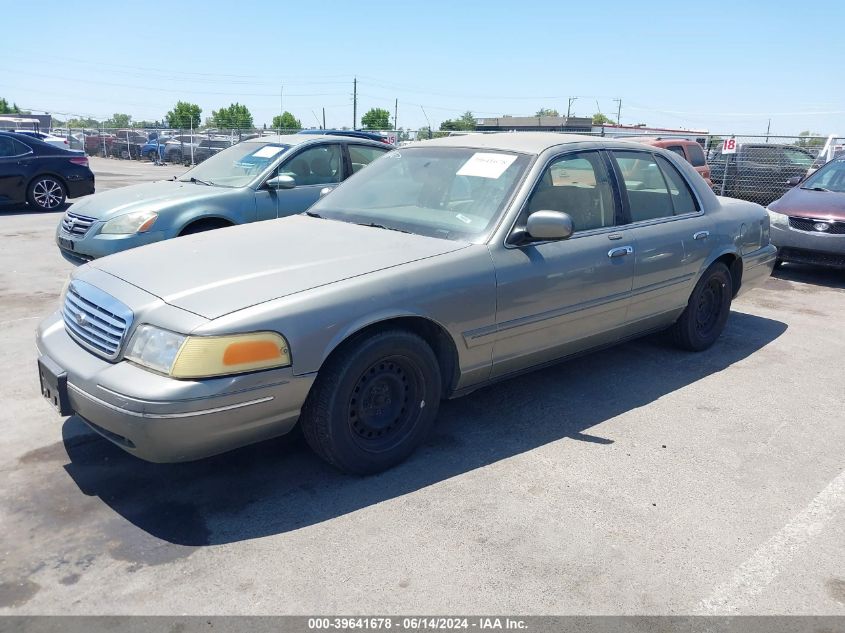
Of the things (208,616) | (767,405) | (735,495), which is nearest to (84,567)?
(208,616)

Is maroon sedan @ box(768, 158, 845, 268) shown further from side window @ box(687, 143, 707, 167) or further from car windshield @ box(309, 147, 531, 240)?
car windshield @ box(309, 147, 531, 240)

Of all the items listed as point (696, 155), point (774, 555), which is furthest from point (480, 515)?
point (696, 155)

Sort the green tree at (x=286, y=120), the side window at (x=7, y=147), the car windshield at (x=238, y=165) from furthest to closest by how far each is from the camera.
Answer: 1. the green tree at (x=286, y=120)
2. the side window at (x=7, y=147)
3. the car windshield at (x=238, y=165)

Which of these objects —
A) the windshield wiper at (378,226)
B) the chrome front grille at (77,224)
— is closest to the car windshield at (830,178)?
the windshield wiper at (378,226)

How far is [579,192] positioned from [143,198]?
442cm

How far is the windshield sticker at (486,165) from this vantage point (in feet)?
13.9

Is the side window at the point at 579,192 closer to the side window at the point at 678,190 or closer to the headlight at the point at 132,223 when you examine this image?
the side window at the point at 678,190

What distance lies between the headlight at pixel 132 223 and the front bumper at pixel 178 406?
3507 mm

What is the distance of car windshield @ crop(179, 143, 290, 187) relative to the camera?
23.9ft

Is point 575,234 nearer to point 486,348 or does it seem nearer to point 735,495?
point 486,348

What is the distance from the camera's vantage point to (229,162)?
25.3 ft

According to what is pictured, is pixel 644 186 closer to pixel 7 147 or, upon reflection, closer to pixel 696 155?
pixel 696 155

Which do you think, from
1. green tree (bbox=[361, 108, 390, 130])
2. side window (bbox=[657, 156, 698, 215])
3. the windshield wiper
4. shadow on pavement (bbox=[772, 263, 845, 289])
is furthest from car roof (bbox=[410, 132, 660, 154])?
green tree (bbox=[361, 108, 390, 130])

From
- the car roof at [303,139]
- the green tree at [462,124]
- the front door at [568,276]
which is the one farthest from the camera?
the green tree at [462,124]
